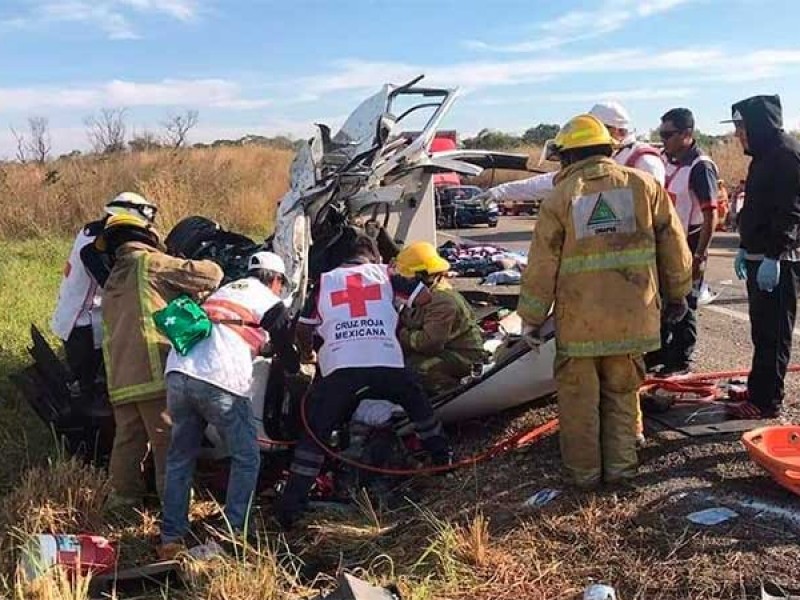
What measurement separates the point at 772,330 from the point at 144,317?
337 centimetres

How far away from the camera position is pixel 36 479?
4.64m

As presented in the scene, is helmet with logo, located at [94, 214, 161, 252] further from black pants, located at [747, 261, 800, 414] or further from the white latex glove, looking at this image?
black pants, located at [747, 261, 800, 414]

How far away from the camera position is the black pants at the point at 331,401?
15.0 feet

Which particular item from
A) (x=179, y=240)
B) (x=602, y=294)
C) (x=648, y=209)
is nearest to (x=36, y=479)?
(x=179, y=240)

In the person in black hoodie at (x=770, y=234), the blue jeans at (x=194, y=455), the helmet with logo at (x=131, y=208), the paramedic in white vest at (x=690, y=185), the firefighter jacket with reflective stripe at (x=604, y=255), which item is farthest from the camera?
the paramedic in white vest at (x=690, y=185)

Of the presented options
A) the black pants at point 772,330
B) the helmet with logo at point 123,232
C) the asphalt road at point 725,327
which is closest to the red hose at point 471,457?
the black pants at point 772,330

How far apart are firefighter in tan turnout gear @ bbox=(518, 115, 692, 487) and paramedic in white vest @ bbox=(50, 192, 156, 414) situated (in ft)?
8.42

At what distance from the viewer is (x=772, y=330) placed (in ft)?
15.3

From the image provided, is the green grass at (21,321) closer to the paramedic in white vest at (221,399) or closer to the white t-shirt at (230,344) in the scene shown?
the paramedic in white vest at (221,399)

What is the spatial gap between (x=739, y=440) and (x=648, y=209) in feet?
4.66

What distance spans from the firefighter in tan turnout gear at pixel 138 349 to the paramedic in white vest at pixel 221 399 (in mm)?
454

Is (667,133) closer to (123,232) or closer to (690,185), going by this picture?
(690,185)

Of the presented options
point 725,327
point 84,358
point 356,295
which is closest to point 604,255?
point 356,295

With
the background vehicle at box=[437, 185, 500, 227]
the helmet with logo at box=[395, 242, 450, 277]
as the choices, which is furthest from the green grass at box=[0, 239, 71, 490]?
the background vehicle at box=[437, 185, 500, 227]
